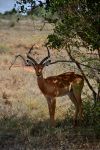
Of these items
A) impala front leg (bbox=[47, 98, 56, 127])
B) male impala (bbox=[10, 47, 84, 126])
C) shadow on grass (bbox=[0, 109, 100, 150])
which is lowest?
shadow on grass (bbox=[0, 109, 100, 150])

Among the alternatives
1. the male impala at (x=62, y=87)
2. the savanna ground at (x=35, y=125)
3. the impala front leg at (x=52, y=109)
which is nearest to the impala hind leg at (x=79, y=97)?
the male impala at (x=62, y=87)

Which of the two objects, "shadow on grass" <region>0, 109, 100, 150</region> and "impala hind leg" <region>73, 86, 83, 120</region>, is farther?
"impala hind leg" <region>73, 86, 83, 120</region>

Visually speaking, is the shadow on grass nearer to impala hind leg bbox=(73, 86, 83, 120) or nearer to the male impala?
impala hind leg bbox=(73, 86, 83, 120)

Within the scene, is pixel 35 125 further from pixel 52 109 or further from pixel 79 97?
pixel 79 97

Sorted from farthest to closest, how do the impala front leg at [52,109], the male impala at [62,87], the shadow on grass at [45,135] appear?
the male impala at [62,87] → the impala front leg at [52,109] → the shadow on grass at [45,135]

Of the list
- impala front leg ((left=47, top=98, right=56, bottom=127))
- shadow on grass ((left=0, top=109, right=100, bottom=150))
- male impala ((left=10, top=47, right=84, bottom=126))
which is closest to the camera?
shadow on grass ((left=0, top=109, right=100, bottom=150))

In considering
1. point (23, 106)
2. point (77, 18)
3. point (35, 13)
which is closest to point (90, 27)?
point (77, 18)

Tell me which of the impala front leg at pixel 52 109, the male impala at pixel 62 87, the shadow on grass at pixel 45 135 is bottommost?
the shadow on grass at pixel 45 135

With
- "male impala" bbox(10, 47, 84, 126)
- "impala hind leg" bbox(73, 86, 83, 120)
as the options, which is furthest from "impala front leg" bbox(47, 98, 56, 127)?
"impala hind leg" bbox(73, 86, 83, 120)

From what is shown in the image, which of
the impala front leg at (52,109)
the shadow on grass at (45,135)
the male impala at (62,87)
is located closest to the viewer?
the shadow on grass at (45,135)

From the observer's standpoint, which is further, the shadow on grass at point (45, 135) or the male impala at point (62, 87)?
the male impala at point (62, 87)

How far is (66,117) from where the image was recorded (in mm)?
12156

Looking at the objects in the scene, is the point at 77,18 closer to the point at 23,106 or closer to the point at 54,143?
the point at 54,143

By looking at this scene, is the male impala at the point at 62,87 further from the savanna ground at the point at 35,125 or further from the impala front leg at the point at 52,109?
the savanna ground at the point at 35,125
